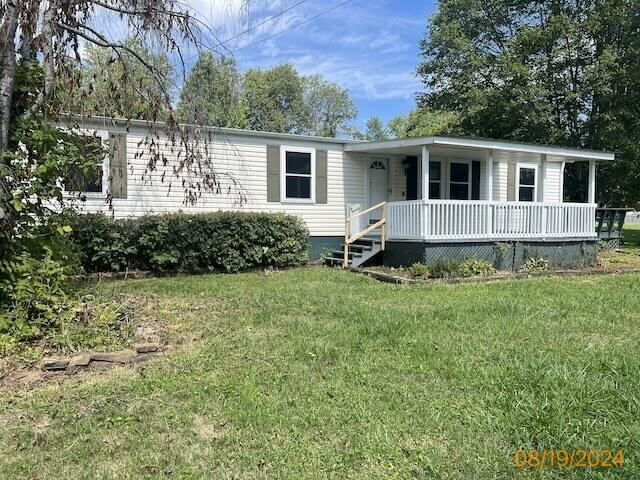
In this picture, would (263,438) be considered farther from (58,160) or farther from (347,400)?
(58,160)

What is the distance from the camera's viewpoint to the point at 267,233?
35.8 feet

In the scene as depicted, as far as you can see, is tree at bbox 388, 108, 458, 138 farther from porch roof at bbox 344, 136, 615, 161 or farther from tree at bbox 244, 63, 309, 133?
porch roof at bbox 344, 136, 615, 161

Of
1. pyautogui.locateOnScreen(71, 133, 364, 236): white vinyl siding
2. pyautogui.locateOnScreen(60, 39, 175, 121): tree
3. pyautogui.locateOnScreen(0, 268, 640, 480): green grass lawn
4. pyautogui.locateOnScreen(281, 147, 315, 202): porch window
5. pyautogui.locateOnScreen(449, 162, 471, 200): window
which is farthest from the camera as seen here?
pyautogui.locateOnScreen(449, 162, 471, 200): window

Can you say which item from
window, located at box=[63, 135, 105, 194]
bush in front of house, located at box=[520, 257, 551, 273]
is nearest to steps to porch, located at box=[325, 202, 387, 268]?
bush in front of house, located at box=[520, 257, 551, 273]

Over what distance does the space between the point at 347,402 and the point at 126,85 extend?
403 cm

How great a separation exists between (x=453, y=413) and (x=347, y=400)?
71 cm

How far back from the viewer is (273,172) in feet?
38.9

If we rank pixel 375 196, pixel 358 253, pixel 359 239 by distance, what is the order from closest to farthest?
pixel 358 253
pixel 359 239
pixel 375 196

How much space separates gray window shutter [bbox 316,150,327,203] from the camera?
40.6ft

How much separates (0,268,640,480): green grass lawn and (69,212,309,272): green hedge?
12.1 feet

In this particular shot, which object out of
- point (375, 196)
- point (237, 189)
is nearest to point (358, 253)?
point (375, 196)

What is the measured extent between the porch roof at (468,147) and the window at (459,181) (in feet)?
3.21

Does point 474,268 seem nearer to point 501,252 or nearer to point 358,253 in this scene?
point 501,252

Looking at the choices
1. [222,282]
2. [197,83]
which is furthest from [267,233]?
[197,83]
